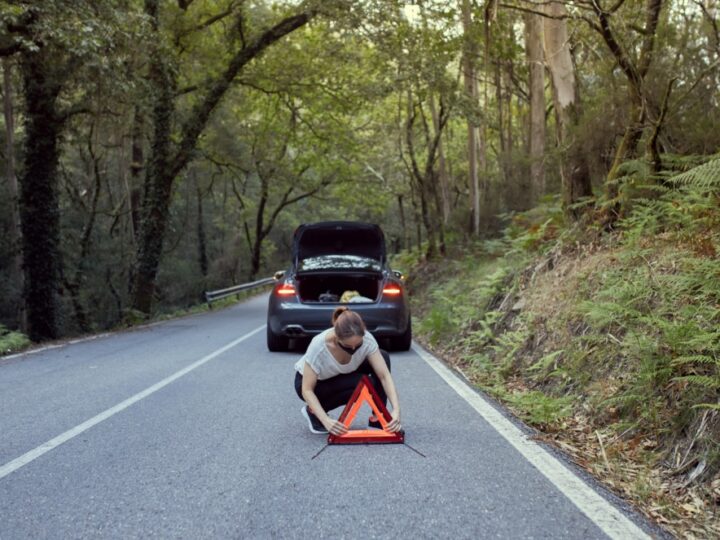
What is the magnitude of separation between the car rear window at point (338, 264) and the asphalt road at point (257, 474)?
111 inches

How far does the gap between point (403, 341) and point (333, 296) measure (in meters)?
1.29

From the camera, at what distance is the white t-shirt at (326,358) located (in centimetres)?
487

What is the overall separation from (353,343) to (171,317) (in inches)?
650

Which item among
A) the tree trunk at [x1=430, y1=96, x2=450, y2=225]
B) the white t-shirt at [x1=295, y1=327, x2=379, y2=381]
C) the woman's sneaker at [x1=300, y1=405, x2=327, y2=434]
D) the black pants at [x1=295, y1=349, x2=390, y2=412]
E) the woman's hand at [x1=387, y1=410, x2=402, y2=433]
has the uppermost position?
the tree trunk at [x1=430, y1=96, x2=450, y2=225]

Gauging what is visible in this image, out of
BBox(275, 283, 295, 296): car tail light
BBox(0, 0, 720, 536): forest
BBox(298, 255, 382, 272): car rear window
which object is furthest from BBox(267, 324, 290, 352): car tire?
BBox(0, 0, 720, 536): forest

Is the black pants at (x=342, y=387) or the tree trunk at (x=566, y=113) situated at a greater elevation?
the tree trunk at (x=566, y=113)

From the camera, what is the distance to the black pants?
512cm

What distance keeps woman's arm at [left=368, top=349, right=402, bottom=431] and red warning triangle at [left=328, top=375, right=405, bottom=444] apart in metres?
0.10

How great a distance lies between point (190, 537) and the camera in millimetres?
3176

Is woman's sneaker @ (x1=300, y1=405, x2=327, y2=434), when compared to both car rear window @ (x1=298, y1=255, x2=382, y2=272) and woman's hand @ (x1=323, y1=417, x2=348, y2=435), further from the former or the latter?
car rear window @ (x1=298, y1=255, x2=382, y2=272)

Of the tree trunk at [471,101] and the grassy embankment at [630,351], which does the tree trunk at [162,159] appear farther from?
the grassy embankment at [630,351]

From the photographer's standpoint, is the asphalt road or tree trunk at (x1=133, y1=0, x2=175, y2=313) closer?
the asphalt road

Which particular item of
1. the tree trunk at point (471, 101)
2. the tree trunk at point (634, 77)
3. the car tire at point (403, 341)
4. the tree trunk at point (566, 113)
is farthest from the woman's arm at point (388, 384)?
the tree trunk at point (471, 101)

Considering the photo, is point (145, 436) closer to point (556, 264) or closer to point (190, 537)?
point (190, 537)
